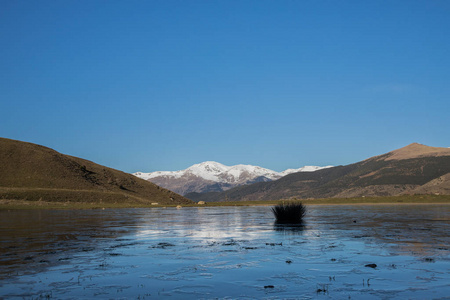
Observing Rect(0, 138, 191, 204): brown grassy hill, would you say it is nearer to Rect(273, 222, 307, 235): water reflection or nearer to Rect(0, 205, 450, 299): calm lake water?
Rect(273, 222, 307, 235): water reflection

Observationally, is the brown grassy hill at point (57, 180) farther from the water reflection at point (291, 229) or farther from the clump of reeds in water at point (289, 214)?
the water reflection at point (291, 229)

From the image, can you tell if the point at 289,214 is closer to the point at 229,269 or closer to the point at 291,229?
the point at 291,229

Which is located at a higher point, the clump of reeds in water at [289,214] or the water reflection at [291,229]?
the clump of reeds in water at [289,214]

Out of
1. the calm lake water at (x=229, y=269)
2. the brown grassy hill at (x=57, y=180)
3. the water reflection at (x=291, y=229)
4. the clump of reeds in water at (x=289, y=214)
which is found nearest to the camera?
the calm lake water at (x=229, y=269)

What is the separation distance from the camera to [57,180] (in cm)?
13638

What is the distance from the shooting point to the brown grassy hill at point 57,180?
122 meters

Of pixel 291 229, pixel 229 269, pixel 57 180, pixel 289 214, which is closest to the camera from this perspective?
pixel 229 269

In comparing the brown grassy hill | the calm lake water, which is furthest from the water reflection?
the brown grassy hill

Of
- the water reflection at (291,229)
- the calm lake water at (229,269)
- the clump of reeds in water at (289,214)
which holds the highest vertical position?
the clump of reeds in water at (289,214)

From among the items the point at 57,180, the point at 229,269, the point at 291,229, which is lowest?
the point at 229,269

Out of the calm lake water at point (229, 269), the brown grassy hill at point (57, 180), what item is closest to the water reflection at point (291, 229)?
the calm lake water at point (229, 269)

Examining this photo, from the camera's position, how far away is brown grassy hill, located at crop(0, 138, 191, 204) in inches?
4801

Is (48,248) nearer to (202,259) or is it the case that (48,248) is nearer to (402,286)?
(202,259)

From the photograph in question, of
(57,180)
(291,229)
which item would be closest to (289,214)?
(291,229)
